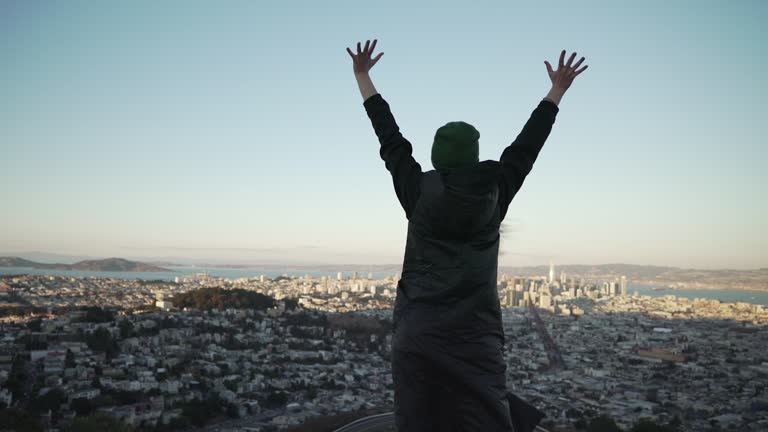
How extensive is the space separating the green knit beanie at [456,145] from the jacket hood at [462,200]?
4cm

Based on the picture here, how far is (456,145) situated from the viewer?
3.55 feet

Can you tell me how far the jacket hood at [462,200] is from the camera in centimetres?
101

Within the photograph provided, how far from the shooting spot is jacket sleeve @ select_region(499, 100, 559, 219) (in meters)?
1.13

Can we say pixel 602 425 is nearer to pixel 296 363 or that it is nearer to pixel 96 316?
pixel 296 363

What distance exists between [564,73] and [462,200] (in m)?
0.53

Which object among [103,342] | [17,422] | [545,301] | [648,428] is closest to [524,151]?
[17,422]

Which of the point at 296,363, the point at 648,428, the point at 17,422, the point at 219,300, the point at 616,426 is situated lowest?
the point at 296,363

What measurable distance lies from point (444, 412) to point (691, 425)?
11.5 metres

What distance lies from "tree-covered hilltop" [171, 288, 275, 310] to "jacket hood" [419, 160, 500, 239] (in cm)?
2639

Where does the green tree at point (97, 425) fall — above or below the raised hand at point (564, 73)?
below

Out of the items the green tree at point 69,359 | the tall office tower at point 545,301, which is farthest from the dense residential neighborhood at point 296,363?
the tall office tower at point 545,301

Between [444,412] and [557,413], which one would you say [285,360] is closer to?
[557,413]

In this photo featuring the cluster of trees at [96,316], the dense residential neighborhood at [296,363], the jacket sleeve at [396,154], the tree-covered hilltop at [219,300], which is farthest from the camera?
the tree-covered hilltop at [219,300]

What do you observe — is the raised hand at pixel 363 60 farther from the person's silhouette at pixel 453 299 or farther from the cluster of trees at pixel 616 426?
the cluster of trees at pixel 616 426
